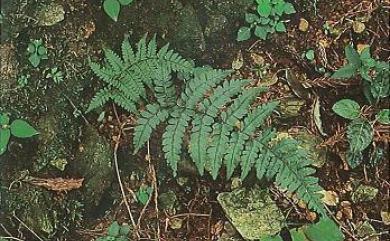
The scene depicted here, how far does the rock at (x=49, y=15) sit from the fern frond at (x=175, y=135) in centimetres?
70

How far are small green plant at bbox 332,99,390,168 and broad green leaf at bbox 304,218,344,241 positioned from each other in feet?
0.93

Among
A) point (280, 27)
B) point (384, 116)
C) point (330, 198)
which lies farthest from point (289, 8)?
point (330, 198)

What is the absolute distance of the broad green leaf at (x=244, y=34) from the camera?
2760mm

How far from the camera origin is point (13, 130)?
Result: 2.69 meters

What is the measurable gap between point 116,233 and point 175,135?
540 mm

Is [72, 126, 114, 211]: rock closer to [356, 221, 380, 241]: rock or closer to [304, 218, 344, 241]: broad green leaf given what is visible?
[304, 218, 344, 241]: broad green leaf

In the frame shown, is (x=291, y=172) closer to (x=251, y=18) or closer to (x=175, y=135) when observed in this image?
(x=175, y=135)

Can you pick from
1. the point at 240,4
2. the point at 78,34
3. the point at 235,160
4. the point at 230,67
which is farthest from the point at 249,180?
the point at 78,34

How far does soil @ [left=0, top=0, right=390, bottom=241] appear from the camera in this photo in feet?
8.94

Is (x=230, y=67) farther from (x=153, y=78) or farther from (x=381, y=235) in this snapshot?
(x=381, y=235)

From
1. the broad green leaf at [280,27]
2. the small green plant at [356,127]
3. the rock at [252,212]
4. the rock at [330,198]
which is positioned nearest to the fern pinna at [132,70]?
the broad green leaf at [280,27]

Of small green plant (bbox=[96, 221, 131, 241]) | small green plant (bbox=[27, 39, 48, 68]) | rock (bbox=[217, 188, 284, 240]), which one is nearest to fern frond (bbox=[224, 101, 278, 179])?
rock (bbox=[217, 188, 284, 240])

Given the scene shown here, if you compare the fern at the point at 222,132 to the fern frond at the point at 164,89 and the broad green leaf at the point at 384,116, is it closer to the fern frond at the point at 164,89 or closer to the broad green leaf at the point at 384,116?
the fern frond at the point at 164,89

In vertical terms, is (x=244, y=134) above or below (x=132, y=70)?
below
